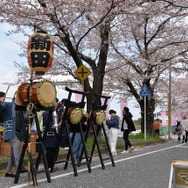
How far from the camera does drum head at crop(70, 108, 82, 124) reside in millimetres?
7922

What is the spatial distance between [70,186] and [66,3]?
277 inches

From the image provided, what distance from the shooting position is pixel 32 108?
21.2 feet

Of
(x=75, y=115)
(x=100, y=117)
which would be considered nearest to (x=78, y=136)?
(x=100, y=117)

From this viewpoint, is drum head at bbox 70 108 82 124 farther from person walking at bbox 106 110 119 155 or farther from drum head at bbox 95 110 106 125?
person walking at bbox 106 110 119 155

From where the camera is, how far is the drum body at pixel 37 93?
20.8 ft

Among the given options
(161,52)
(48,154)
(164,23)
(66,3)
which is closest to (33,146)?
(48,154)

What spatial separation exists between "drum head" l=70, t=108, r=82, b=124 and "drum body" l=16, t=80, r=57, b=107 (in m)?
1.32

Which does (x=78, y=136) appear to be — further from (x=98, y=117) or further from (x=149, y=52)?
(x=149, y=52)

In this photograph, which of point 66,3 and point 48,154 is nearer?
point 48,154

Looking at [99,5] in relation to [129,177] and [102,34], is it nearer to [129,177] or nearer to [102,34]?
[102,34]

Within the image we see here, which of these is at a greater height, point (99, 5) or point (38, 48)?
point (99, 5)

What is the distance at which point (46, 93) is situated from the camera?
6.50 meters

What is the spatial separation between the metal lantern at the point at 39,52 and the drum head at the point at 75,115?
1.38m

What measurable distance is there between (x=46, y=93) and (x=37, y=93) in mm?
227
